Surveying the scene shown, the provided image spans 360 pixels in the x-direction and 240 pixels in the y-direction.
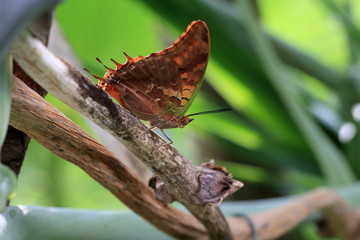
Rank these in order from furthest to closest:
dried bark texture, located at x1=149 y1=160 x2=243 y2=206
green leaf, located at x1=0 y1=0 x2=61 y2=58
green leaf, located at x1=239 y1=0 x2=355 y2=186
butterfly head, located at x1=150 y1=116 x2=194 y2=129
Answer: green leaf, located at x1=239 y1=0 x2=355 y2=186 < butterfly head, located at x1=150 y1=116 x2=194 y2=129 < dried bark texture, located at x1=149 y1=160 x2=243 y2=206 < green leaf, located at x1=0 y1=0 x2=61 y2=58

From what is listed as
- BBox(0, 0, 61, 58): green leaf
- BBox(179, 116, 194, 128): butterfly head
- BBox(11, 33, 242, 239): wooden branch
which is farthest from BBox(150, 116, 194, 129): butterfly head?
BBox(0, 0, 61, 58): green leaf

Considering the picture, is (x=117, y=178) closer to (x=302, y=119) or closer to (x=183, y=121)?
(x=183, y=121)

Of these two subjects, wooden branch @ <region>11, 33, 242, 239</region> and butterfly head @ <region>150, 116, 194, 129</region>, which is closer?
wooden branch @ <region>11, 33, 242, 239</region>

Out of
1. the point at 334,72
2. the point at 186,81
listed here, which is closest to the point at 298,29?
the point at 334,72

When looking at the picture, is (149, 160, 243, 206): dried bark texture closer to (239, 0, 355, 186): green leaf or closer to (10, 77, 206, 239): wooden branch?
(10, 77, 206, 239): wooden branch

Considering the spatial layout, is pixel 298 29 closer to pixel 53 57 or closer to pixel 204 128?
pixel 204 128

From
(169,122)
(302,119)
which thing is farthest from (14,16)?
(302,119)
